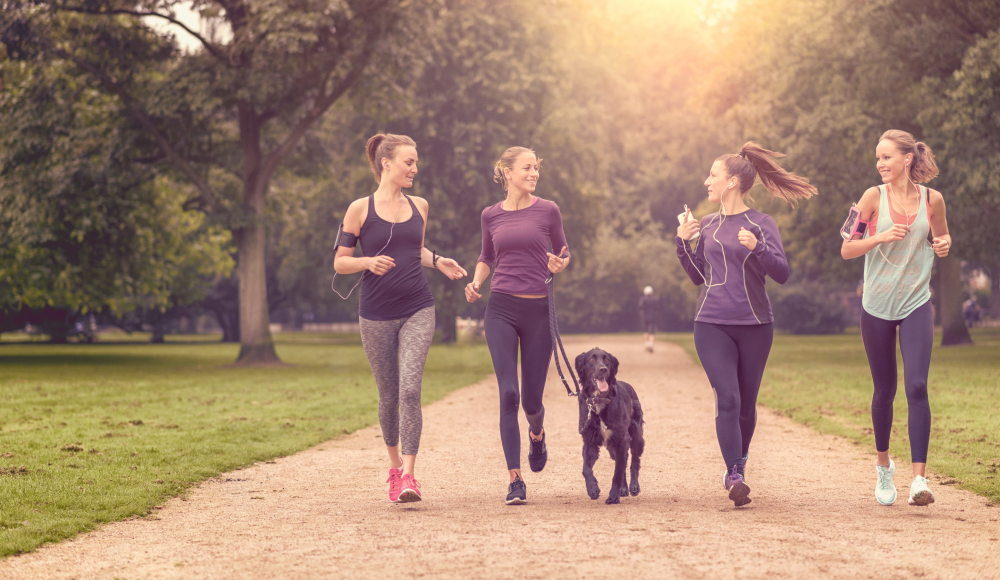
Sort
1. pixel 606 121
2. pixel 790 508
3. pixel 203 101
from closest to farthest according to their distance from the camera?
pixel 790 508 → pixel 203 101 → pixel 606 121

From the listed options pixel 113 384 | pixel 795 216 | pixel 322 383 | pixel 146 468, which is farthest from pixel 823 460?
pixel 795 216

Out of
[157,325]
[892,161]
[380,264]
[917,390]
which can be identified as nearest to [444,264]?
[380,264]

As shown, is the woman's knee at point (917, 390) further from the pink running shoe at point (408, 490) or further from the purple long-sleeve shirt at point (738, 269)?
the pink running shoe at point (408, 490)

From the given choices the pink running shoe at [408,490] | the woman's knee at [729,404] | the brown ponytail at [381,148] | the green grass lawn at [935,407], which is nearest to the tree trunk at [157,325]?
the green grass lawn at [935,407]

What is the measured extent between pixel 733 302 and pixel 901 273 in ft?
3.45

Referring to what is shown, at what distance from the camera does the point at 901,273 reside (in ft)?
19.6

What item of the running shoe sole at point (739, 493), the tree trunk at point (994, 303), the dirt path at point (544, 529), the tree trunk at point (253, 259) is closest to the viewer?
the dirt path at point (544, 529)

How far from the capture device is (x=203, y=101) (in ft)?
68.9

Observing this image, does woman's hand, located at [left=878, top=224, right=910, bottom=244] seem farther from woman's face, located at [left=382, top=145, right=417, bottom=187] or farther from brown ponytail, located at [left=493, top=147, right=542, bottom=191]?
woman's face, located at [left=382, top=145, right=417, bottom=187]

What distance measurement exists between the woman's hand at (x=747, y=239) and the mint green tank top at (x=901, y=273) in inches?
32.2

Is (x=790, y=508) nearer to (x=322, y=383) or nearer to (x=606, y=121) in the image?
(x=322, y=383)

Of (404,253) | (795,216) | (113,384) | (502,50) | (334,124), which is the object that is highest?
(502,50)

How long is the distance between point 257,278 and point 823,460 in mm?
17633

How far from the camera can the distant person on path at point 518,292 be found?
6.18 m
